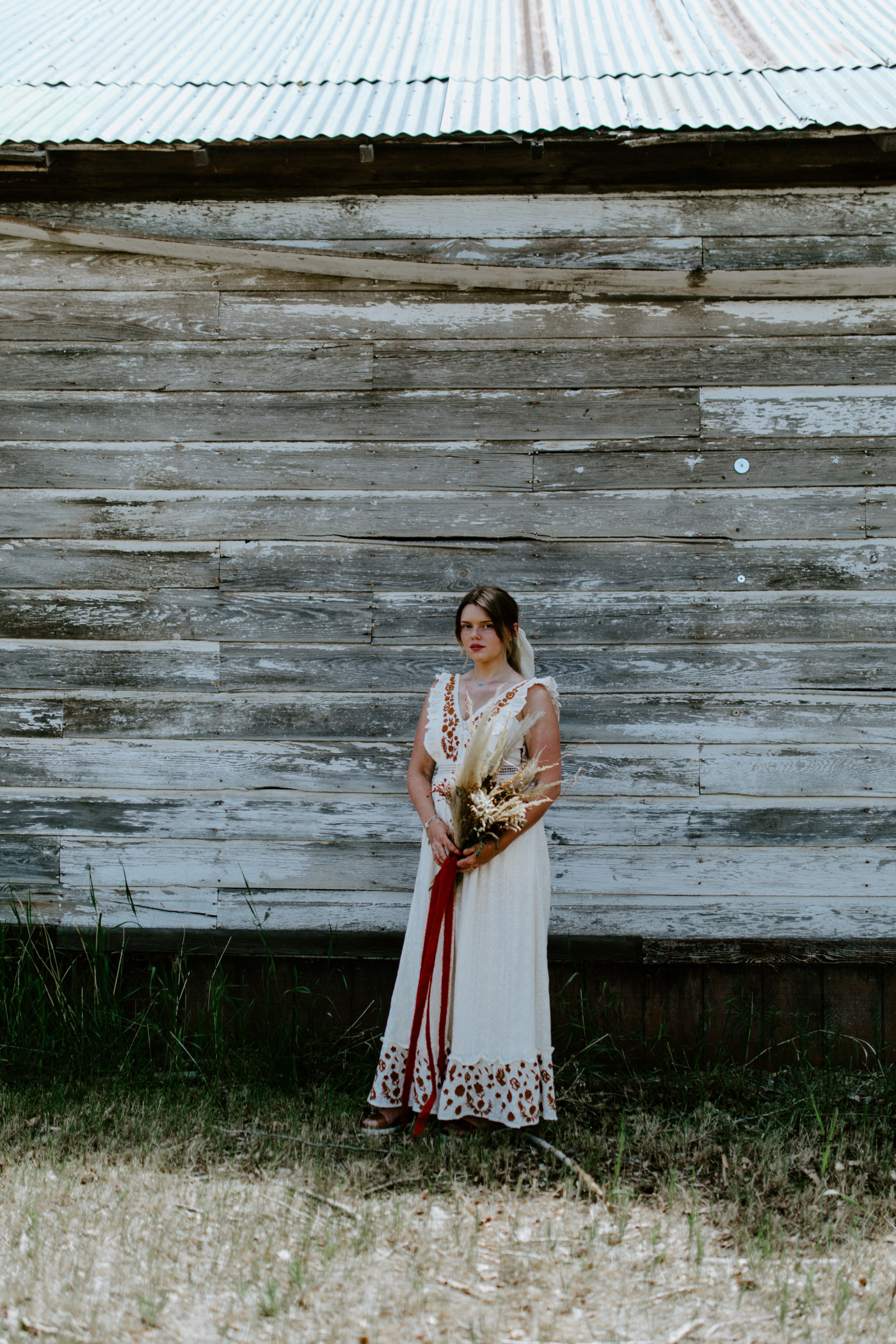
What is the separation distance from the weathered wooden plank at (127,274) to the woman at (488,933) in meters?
1.82

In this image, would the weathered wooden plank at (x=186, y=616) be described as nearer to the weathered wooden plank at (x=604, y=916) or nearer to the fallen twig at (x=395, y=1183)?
the weathered wooden plank at (x=604, y=916)

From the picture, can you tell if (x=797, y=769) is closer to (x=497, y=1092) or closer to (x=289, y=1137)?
(x=497, y=1092)

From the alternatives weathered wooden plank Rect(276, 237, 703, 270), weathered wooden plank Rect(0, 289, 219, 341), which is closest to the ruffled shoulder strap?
weathered wooden plank Rect(276, 237, 703, 270)

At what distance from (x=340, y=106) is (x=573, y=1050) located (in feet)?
13.5

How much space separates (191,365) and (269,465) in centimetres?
56

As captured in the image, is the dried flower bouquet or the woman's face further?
the woman's face

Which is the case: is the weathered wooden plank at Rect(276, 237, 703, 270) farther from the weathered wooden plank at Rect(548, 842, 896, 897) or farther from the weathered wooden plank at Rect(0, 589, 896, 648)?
the weathered wooden plank at Rect(548, 842, 896, 897)

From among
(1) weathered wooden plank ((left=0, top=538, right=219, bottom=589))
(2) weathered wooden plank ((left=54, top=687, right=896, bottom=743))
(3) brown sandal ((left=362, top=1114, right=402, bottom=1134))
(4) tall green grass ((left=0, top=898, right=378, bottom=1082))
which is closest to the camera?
(3) brown sandal ((left=362, top=1114, right=402, bottom=1134))

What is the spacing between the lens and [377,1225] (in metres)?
2.60

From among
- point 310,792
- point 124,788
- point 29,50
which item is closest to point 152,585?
point 124,788

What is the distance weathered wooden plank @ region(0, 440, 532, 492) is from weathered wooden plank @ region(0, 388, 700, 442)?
46 mm

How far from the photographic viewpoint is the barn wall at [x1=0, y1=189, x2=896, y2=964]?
12.5ft

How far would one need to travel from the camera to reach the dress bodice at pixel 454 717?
10.4ft

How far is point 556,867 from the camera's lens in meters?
3.83
